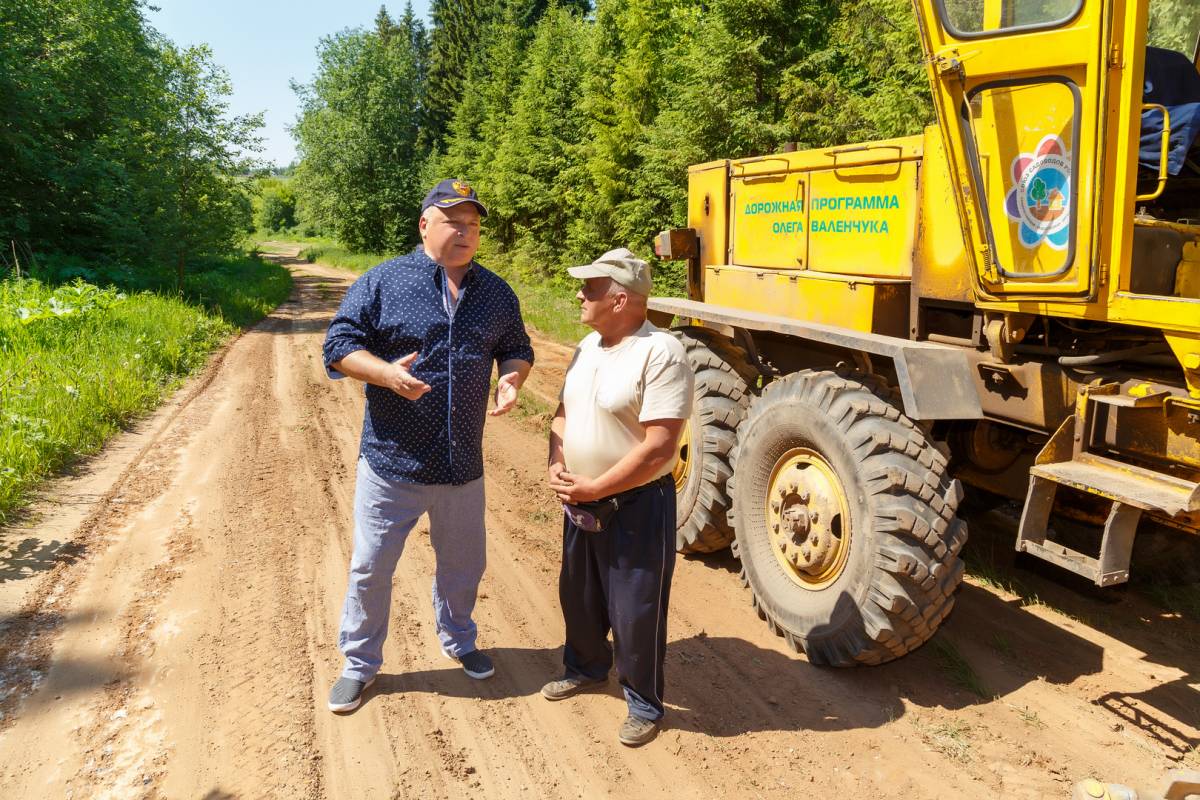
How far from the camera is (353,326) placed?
10.4ft

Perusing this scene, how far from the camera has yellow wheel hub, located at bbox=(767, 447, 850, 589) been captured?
3.65m

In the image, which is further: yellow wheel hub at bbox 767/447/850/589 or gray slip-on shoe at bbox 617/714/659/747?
yellow wheel hub at bbox 767/447/850/589

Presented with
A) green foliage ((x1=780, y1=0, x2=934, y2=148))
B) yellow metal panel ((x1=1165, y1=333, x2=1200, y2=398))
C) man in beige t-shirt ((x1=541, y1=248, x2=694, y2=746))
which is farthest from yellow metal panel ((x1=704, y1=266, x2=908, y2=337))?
green foliage ((x1=780, y1=0, x2=934, y2=148))

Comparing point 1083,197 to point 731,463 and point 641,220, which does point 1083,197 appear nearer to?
point 731,463

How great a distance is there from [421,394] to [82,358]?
733 cm

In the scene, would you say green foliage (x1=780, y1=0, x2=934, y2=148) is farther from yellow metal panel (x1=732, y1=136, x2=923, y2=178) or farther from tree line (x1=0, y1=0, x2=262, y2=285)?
tree line (x1=0, y1=0, x2=262, y2=285)

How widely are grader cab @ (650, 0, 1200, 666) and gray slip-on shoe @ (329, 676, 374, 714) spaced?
1.93m

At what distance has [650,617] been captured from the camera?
305 centimetres

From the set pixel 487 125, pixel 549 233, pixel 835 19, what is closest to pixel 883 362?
pixel 835 19

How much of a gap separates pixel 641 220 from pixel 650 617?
14599 mm

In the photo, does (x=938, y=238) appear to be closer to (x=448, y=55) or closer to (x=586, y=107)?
(x=586, y=107)

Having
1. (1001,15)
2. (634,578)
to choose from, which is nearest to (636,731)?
(634,578)

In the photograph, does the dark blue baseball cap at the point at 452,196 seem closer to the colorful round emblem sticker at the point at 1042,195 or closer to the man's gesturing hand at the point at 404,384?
the man's gesturing hand at the point at 404,384

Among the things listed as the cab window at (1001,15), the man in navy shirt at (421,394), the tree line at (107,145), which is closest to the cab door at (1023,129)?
the cab window at (1001,15)
